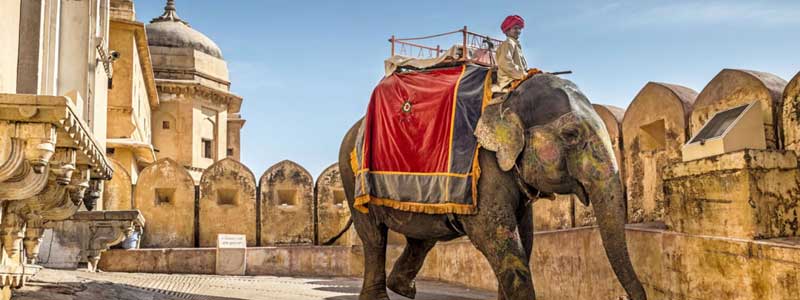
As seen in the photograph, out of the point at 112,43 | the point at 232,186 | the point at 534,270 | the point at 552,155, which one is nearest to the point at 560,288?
the point at 534,270

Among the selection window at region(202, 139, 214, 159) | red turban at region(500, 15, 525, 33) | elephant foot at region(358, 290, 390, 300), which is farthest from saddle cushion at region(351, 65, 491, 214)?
window at region(202, 139, 214, 159)

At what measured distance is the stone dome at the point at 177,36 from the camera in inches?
1134

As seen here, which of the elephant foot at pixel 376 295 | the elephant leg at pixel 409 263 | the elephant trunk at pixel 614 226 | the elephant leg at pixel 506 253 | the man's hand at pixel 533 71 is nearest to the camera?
the elephant trunk at pixel 614 226

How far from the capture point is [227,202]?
1653 centimetres

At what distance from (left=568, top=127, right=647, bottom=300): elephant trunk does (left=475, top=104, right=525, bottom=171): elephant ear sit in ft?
1.34

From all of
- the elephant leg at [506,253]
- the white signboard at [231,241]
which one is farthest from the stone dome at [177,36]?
the elephant leg at [506,253]

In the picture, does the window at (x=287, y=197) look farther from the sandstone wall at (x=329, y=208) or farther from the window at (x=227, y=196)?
the window at (x=227, y=196)

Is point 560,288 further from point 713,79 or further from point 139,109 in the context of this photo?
point 139,109

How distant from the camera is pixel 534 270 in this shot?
8867 millimetres

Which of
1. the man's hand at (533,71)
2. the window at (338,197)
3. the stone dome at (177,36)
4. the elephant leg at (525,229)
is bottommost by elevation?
the elephant leg at (525,229)

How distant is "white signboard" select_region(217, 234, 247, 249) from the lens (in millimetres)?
14560

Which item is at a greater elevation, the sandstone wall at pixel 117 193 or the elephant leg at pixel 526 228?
the sandstone wall at pixel 117 193

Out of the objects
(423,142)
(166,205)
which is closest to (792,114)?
(423,142)

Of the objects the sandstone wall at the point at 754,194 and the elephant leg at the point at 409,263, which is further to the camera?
the elephant leg at the point at 409,263
